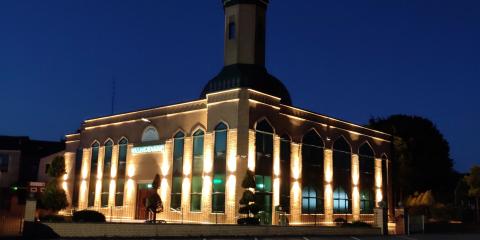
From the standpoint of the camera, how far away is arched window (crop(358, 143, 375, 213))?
43.1 m

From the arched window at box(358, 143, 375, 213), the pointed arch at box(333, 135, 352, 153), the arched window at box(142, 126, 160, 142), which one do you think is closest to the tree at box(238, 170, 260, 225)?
the arched window at box(142, 126, 160, 142)

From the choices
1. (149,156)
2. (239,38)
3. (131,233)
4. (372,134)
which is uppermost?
(239,38)

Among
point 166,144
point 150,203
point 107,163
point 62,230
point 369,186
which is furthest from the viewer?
point 369,186

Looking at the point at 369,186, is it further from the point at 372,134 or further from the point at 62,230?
the point at 62,230

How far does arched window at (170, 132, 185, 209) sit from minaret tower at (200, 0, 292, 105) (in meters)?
4.83

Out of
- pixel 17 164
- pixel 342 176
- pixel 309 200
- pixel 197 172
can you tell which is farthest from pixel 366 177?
pixel 17 164

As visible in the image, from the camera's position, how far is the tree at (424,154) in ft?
191

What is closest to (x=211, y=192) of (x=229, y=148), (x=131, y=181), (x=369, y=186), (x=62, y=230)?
(x=229, y=148)

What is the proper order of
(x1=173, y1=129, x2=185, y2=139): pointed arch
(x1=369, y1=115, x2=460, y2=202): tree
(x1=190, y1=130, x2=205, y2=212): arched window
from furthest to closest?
(x1=369, y1=115, x2=460, y2=202): tree, (x1=173, y1=129, x2=185, y2=139): pointed arch, (x1=190, y1=130, x2=205, y2=212): arched window

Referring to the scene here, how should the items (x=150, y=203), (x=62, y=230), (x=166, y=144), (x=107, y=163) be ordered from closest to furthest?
(x=62, y=230)
(x=150, y=203)
(x=166, y=144)
(x=107, y=163)

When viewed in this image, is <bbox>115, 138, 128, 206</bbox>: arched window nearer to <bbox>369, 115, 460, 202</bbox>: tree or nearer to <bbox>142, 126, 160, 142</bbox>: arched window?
<bbox>142, 126, 160, 142</bbox>: arched window

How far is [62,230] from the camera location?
896 inches

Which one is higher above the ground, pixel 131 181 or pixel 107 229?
pixel 131 181

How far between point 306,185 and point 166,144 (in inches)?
406
